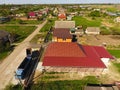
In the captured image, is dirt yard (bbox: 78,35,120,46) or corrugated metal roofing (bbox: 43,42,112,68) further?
dirt yard (bbox: 78,35,120,46)

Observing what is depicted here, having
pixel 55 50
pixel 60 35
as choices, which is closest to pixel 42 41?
pixel 60 35

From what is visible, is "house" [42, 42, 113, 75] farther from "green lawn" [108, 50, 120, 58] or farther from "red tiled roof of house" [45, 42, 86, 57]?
"green lawn" [108, 50, 120, 58]

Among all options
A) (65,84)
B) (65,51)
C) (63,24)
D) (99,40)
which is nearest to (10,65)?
(65,51)

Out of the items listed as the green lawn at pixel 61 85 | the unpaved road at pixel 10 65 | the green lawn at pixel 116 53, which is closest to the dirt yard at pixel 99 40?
the green lawn at pixel 116 53

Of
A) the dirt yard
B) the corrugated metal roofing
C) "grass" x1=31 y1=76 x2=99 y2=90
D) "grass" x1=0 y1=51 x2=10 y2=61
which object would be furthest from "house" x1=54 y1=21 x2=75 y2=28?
"grass" x1=31 y1=76 x2=99 y2=90

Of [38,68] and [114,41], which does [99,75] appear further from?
[114,41]

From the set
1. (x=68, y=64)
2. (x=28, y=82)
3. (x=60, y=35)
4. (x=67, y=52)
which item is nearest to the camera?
(x=28, y=82)

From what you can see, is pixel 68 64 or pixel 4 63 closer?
pixel 68 64
